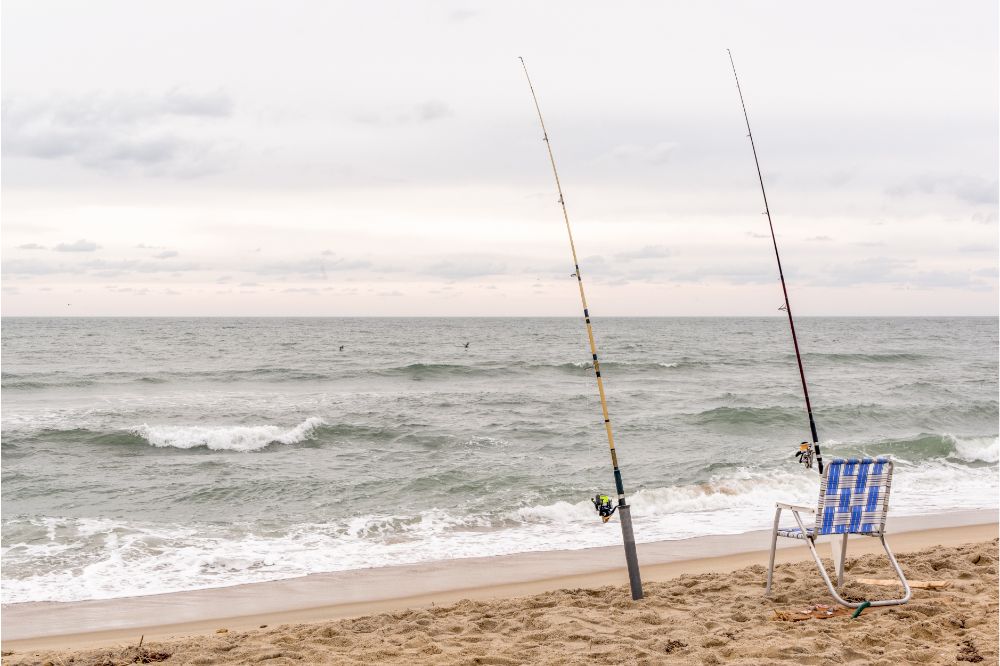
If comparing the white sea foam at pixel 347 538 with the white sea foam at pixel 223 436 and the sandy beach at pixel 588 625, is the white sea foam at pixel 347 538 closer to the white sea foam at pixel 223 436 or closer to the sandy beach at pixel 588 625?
the sandy beach at pixel 588 625

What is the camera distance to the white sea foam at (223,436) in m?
16.7

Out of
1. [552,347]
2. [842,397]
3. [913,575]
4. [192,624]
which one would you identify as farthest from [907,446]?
[552,347]

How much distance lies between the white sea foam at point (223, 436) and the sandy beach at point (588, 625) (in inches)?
371

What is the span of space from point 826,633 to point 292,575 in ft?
17.5

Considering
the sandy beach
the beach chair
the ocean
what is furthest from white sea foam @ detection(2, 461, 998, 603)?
the beach chair

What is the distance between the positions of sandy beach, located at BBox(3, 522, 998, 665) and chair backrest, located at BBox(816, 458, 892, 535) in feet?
1.99

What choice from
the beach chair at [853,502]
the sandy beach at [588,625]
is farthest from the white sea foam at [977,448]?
the beach chair at [853,502]

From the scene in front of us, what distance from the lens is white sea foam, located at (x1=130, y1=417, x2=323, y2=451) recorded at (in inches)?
659

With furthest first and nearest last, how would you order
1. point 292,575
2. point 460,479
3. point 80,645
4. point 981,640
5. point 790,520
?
point 460,479, point 790,520, point 292,575, point 80,645, point 981,640

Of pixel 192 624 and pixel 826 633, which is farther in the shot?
pixel 192 624

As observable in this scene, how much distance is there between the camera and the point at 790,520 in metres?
11.3

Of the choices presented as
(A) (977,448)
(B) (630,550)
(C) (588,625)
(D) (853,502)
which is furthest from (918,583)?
(A) (977,448)

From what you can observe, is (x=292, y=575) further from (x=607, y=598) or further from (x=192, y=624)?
(x=607, y=598)

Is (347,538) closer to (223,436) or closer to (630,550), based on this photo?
(630,550)
